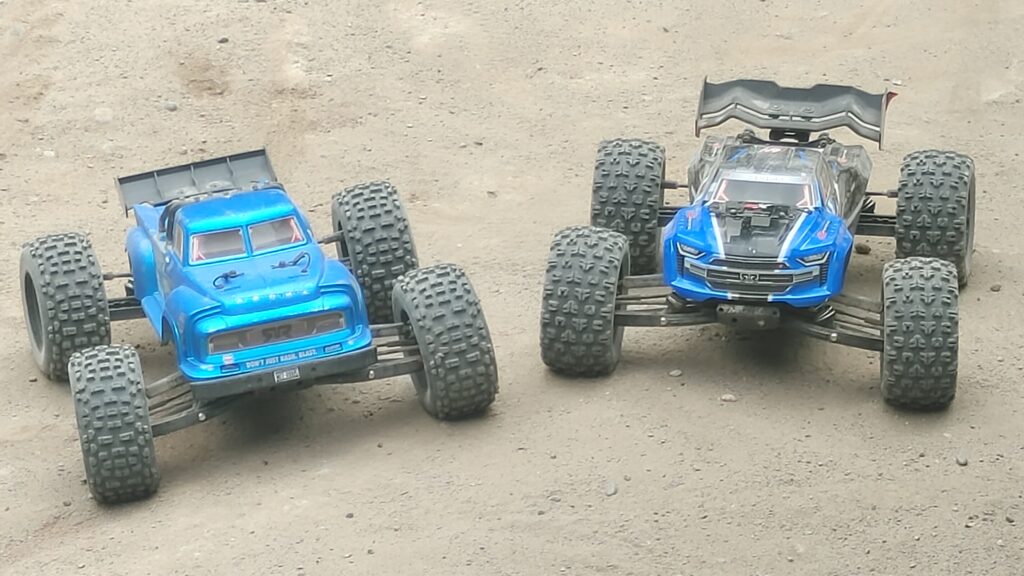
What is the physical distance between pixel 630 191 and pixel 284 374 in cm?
394

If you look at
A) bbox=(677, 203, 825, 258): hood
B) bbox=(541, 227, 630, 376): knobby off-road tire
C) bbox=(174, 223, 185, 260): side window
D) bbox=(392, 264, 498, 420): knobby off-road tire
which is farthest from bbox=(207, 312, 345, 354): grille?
bbox=(677, 203, 825, 258): hood

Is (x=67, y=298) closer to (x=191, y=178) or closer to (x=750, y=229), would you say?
(x=191, y=178)

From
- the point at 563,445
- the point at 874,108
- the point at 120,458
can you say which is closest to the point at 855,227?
the point at 874,108

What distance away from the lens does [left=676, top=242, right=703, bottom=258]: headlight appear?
12.5 metres

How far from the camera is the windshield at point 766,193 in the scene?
1289 centimetres

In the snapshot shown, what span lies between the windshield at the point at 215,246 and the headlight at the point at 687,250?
10.2 ft

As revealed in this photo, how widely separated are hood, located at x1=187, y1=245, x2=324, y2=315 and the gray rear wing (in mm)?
1843

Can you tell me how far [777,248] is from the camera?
40.4ft

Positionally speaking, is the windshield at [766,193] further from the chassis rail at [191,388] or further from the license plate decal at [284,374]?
the license plate decal at [284,374]

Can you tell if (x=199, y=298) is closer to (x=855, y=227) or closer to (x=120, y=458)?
(x=120, y=458)

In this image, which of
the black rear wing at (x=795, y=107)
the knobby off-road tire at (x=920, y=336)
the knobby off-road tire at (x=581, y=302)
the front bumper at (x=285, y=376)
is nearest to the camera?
the front bumper at (x=285, y=376)

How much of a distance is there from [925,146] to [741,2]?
14.7 ft

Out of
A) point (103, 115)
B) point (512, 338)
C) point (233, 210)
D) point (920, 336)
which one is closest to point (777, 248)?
point (920, 336)

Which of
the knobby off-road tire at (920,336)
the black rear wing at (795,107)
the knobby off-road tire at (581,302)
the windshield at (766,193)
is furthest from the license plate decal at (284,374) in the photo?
the black rear wing at (795,107)
